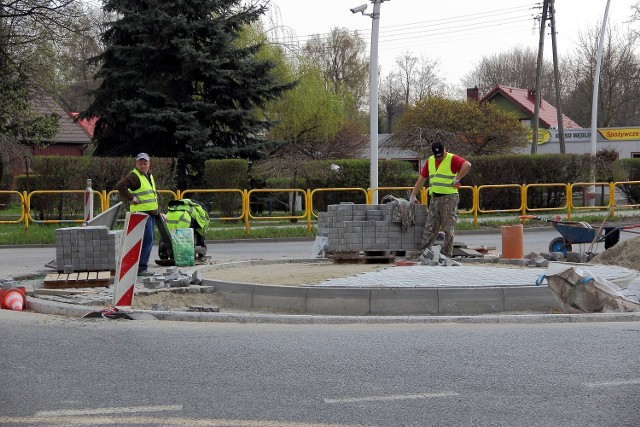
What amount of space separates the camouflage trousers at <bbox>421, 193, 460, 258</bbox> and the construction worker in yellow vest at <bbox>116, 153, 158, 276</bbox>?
4.14m

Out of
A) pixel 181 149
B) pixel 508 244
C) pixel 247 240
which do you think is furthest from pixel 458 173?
pixel 181 149

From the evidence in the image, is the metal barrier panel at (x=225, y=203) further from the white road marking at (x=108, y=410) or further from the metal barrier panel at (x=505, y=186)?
the white road marking at (x=108, y=410)

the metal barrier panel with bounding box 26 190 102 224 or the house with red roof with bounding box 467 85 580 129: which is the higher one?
the house with red roof with bounding box 467 85 580 129

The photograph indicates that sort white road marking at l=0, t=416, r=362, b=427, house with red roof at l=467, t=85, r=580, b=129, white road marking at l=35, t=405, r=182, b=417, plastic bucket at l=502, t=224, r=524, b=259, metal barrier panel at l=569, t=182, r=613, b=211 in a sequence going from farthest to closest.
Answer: house with red roof at l=467, t=85, r=580, b=129 < metal barrier panel at l=569, t=182, r=613, b=211 < plastic bucket at l=502, t=224, r=524, b=259 < white road marking at l=35, t=405, r=182, b=417 < white road marking at l=0, t=416, r=362, b=427

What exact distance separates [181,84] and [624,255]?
23456 millimetres

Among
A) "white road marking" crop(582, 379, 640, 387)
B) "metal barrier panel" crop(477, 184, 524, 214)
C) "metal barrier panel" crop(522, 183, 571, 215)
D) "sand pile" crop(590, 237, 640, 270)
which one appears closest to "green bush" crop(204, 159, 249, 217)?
"metal barrier panel" crop(477, 184, 524, 214)

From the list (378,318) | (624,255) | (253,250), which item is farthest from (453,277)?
(253,250)

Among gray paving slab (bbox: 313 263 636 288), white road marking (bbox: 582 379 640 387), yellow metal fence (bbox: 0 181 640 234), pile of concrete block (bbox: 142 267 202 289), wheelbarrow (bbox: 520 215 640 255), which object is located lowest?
white road marking (bbox: 582 379 640 387)

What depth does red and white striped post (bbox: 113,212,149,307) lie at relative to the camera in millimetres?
9544

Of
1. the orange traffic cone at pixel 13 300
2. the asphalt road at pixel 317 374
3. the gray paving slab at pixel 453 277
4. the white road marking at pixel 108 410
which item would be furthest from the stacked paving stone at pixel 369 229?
the white road marking at pixel 108 410

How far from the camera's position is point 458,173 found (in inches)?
523

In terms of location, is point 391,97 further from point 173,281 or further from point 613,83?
point 173,281

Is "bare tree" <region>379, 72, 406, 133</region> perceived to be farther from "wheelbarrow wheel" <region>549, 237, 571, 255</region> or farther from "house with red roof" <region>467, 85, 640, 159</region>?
"wheelbarrow wheel" <region>549, 237, 571, 255</region>

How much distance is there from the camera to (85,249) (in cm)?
1281
